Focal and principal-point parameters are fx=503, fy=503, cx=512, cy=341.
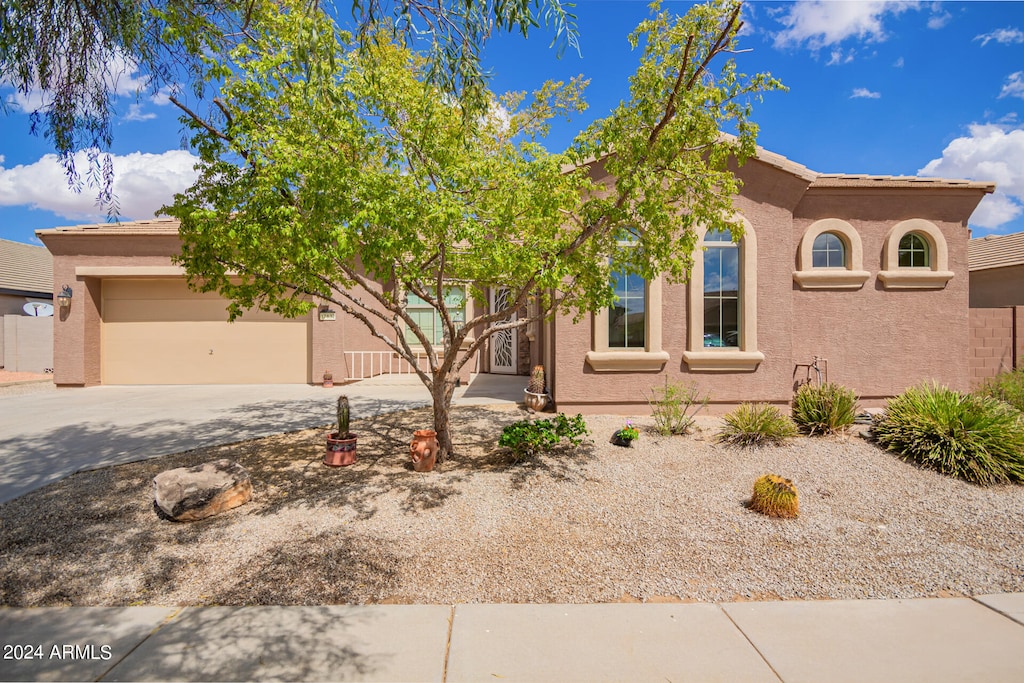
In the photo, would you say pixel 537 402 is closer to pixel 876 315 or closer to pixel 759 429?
pixel 759 429

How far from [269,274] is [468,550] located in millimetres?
3680

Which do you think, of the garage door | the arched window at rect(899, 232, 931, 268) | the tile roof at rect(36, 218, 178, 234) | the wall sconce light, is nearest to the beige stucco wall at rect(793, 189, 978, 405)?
the arched window at rect(899, 232, 931, 268)

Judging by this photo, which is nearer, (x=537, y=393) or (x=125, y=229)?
(x=537, y=393)

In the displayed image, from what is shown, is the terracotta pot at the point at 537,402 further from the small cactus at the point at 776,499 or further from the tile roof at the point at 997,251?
the tile roof at the point at 997,251

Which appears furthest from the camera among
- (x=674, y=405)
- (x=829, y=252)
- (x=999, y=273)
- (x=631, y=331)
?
(x=999, y=273)

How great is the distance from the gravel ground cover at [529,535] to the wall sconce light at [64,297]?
969cm

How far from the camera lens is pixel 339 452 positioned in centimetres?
626

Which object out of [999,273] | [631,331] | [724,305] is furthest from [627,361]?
[999,273]

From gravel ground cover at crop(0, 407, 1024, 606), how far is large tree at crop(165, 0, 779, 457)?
1.96 metres

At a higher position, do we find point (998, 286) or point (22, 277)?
point (22, 277)

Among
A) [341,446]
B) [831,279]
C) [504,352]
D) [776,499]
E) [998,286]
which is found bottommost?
[776,499]

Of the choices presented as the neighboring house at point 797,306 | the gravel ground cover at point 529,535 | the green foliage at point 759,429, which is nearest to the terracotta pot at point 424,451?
the gravel ground cover at point 529,535

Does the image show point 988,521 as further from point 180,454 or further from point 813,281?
point 180,454

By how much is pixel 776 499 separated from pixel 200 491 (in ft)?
17.8
